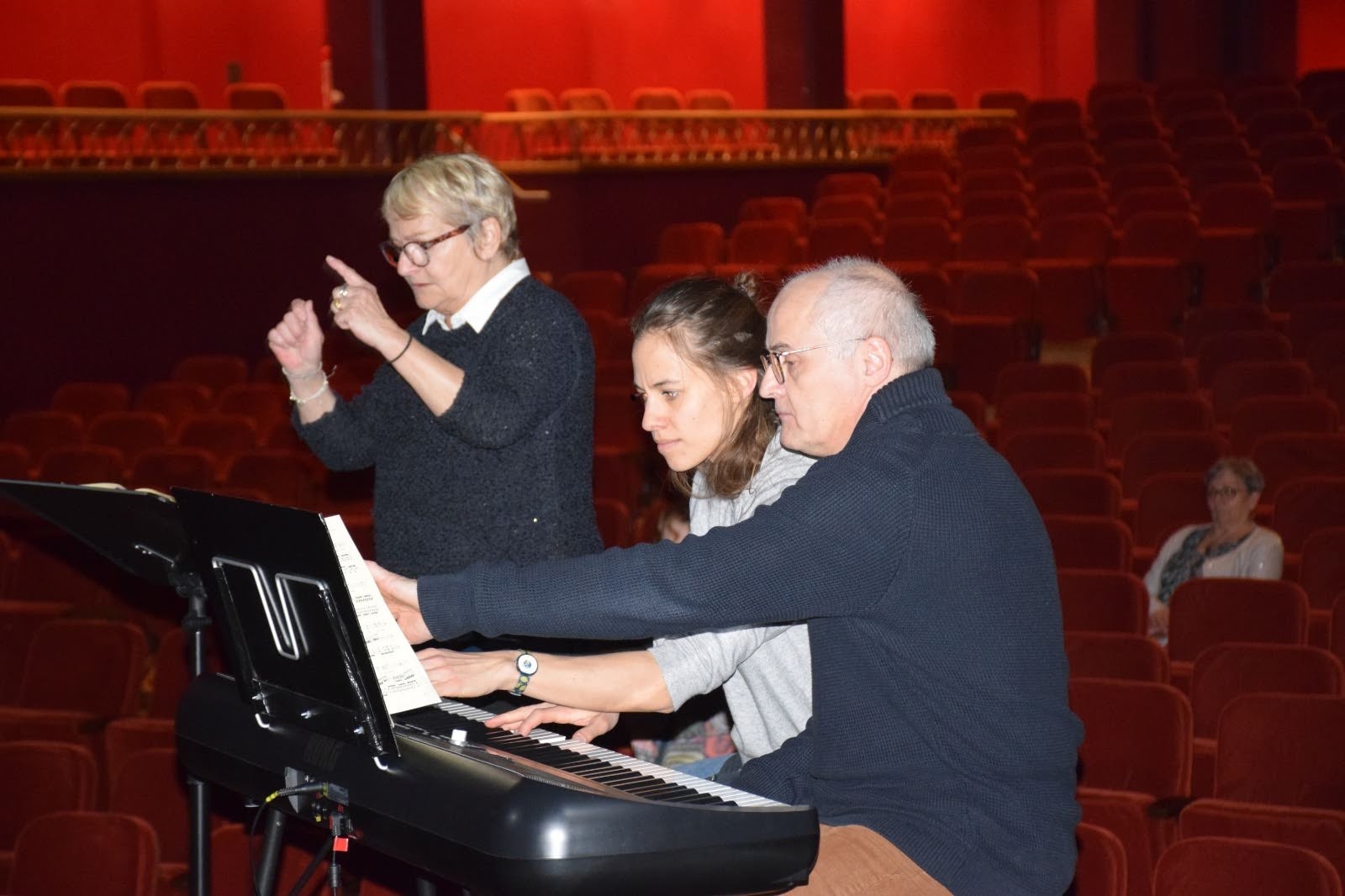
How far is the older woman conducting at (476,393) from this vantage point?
85.0 inches

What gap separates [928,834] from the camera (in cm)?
149

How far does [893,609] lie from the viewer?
1481 mm

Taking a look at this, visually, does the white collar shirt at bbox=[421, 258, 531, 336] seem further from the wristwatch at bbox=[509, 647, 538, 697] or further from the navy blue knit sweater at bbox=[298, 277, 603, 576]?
the wristwatch at bbox=[509, 647, 538, 697]

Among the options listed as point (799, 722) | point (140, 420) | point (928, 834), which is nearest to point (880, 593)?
point (928, 834)

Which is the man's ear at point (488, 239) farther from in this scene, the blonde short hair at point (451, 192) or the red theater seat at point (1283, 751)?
the red theater seat at point (1283, 751)

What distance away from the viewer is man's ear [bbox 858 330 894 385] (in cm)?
155

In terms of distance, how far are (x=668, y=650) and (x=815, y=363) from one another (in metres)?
0.44

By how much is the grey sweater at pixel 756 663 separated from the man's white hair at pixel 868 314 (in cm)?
25

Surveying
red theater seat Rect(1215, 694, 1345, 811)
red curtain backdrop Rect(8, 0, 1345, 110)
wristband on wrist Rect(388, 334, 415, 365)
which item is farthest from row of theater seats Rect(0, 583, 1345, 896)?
red curtain backdrop Rect(8, 0, 1345, 110)

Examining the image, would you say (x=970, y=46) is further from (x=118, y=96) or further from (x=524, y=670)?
(x=524, y=670)

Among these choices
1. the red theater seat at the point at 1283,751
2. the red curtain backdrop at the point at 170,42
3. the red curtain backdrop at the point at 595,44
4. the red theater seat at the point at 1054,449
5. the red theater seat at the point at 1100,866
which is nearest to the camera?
the red theater seat at the point at 1100,866

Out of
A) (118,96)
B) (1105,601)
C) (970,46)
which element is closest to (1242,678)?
(1105,601)

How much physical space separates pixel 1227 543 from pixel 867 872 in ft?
10.4

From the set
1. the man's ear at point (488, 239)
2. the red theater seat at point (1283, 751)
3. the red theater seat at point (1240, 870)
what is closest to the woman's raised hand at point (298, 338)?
the man's ear at point (488, 239)
